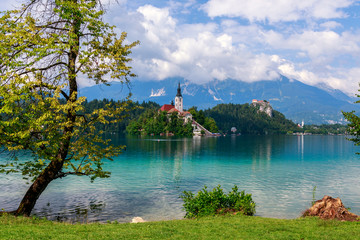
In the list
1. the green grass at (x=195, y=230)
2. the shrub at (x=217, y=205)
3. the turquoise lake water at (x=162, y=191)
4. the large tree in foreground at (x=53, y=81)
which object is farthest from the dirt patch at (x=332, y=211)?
the large tree in foreground at (x=53, y=81)

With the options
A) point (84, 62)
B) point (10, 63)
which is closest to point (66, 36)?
point (84, 62)

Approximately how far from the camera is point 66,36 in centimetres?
1719

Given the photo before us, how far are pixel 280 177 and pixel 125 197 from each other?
23.8 m

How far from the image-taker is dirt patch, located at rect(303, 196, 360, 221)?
721 inches

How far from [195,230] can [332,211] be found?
29.8 feet

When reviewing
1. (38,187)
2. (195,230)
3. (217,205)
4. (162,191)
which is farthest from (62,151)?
(162,191)

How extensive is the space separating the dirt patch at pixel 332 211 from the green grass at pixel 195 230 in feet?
5.48

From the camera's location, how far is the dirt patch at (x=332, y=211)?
18.3 meters

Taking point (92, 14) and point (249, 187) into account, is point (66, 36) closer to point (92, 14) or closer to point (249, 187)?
point (92, 14)

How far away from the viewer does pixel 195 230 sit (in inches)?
594

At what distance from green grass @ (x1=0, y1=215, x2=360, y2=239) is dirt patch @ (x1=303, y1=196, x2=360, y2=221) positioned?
1.67m

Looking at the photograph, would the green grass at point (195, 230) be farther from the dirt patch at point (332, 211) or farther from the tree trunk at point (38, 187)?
the tree trunk at point (38, 187)

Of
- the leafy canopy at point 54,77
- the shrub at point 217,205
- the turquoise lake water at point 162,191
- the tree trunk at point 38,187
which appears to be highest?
the leafy canopy at point 54,77

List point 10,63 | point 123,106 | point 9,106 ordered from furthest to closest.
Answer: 1. point 123,106
2. point 10,63
3. point 9,106
